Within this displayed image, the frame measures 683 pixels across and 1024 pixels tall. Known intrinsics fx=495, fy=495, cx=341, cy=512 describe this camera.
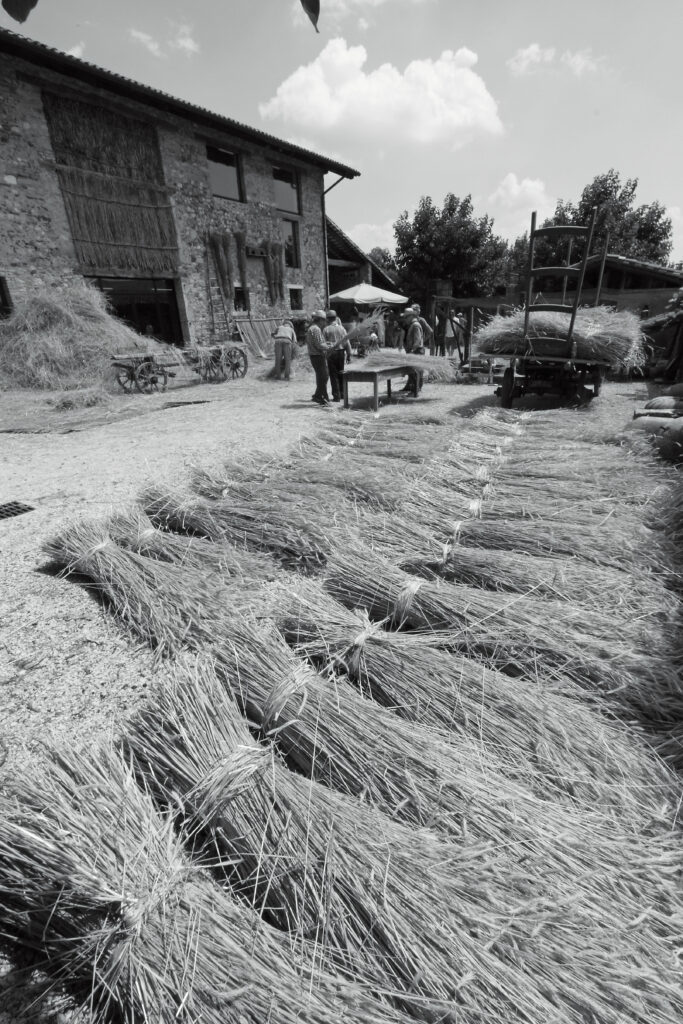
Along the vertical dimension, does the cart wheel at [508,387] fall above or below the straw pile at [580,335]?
below

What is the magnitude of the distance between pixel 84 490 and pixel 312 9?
161 inches

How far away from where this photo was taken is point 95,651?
2.30m

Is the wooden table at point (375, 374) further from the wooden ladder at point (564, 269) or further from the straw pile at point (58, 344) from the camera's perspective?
the straw pile at point (58, 344)

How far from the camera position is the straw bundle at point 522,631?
1.69 m

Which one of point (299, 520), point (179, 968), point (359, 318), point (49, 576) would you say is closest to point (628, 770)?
point (179, 968)

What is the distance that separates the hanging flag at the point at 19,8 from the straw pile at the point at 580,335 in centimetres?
656

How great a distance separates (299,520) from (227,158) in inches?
620

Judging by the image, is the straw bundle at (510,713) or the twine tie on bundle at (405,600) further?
Answer: the twine tie on bundle at (405,600)

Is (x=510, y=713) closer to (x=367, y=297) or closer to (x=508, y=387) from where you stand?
(x=508, y=387)

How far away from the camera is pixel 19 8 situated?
1.02 meters

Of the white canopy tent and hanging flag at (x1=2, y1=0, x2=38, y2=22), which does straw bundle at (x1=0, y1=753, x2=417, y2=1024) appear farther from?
the white canopy tent

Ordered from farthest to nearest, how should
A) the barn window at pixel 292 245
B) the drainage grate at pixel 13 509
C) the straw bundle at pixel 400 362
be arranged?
1. the barn window at pixel 292 245
2. the straw bundle at pixel 400 362
3. the drainage grate at pixel 13 509

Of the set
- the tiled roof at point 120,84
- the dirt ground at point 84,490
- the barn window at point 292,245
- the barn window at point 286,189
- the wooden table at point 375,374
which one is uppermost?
the tiled roof at point 120,84

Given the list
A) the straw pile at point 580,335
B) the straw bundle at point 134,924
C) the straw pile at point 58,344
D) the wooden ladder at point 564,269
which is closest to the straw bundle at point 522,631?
the straw bundle at point 134,924
